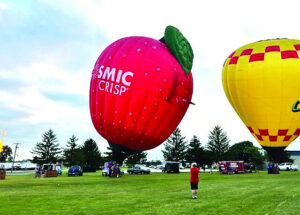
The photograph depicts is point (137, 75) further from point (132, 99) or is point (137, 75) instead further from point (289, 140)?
point (289, 140)

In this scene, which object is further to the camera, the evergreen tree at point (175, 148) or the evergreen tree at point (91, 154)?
the evergreen tree at point (175, 148)

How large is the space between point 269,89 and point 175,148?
72708mm

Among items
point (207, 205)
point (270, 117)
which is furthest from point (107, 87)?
point (270, 117)

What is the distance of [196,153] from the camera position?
8131 centimetres

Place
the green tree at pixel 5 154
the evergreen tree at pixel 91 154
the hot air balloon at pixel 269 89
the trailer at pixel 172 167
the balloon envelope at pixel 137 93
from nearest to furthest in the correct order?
1. the balloon envelope at pixel 137 93
2. the hot air balloon at pixel 269 89
3. the trailer at pixel 172 167
4. the evergreen tree at pixel 91 154
5. the green tree at pixel 5 154

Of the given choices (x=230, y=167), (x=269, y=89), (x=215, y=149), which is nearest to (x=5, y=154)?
(x=215, y=149)

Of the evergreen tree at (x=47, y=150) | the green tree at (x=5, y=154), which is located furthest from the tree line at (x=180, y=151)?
the green tree at (x=5, y=154)

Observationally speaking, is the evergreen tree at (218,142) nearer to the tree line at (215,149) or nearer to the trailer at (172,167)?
the tree line at (215,149)

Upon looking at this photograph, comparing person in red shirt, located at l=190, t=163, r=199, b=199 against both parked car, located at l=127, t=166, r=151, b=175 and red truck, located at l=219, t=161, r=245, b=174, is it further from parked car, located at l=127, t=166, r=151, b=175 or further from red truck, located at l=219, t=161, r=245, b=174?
parked car, located at l=127, t=166, r=151, b=175

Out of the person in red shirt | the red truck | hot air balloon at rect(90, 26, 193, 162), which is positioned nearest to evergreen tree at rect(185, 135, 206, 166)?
the red truck

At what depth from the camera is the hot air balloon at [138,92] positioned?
1975 cm

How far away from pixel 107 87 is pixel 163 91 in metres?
3.19

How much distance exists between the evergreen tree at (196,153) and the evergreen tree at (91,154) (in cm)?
2093

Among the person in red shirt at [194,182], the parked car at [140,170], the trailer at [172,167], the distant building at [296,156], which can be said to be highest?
the distant building at [296,156]
